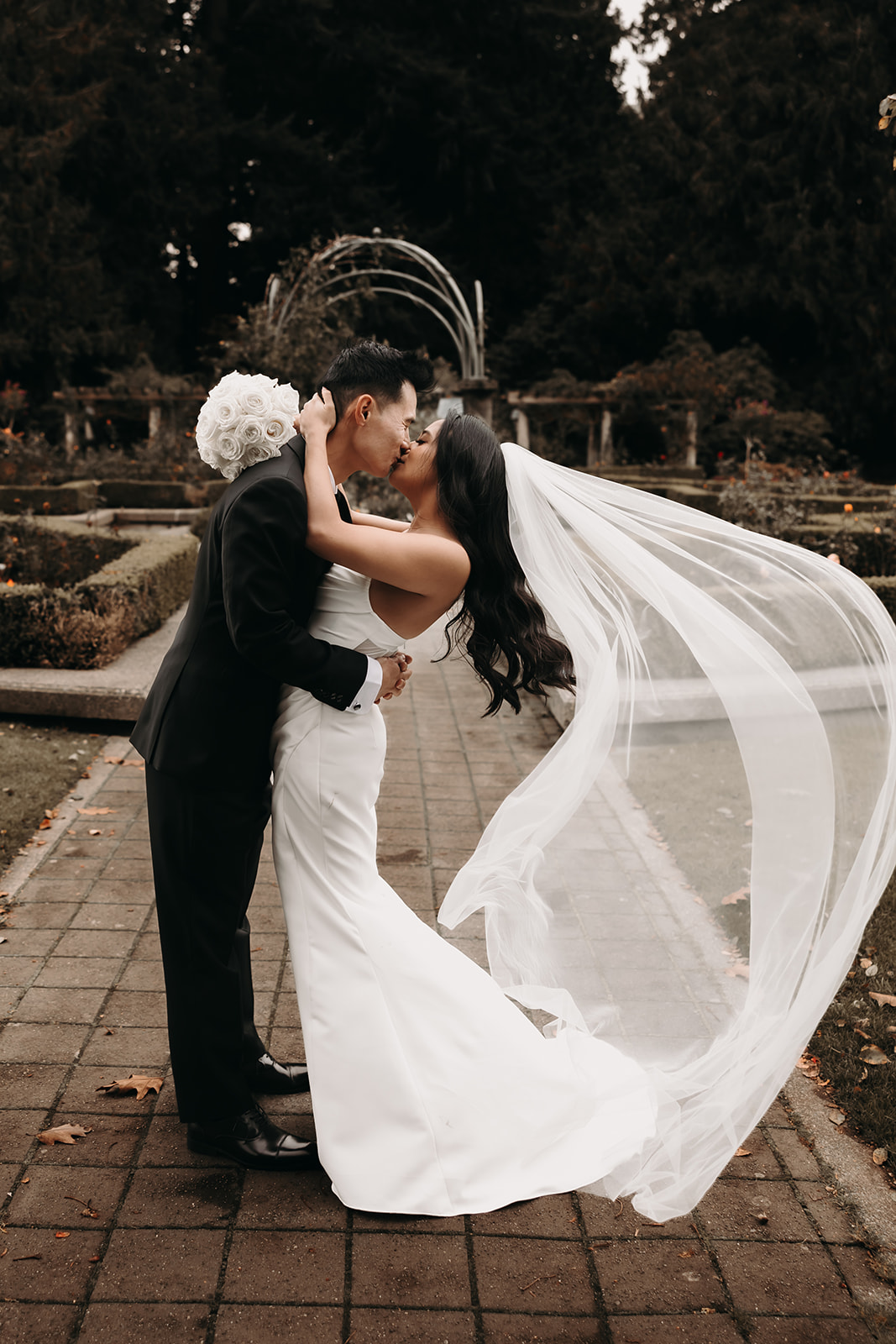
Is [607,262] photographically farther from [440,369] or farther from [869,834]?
[869,834]

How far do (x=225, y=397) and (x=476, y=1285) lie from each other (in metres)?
2.06

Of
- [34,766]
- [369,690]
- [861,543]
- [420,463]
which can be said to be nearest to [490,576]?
[420,463]

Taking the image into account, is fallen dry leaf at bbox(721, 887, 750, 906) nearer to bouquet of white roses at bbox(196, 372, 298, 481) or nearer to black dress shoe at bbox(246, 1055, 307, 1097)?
black dress shoe at bbox(246, 1055, 307, 1097)

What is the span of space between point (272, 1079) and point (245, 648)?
1.36m

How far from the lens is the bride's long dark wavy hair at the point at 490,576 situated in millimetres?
2594

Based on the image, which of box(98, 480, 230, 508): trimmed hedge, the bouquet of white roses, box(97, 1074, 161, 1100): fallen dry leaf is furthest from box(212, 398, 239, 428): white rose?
box(98, 480, 230, 508): trimmed hedge

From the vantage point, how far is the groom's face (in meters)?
2.51

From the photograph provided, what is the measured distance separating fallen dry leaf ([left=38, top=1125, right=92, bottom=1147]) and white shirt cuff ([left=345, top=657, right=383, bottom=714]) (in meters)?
1.32

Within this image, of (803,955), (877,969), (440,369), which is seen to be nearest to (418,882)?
(877,969)

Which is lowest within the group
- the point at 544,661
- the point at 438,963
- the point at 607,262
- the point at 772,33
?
the point at 438,963

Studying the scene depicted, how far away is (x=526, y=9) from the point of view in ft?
91.6

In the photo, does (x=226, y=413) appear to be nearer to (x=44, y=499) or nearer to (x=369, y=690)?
(x=369, y=690)

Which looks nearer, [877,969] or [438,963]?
[438,963]

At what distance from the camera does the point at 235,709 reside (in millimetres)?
2531
